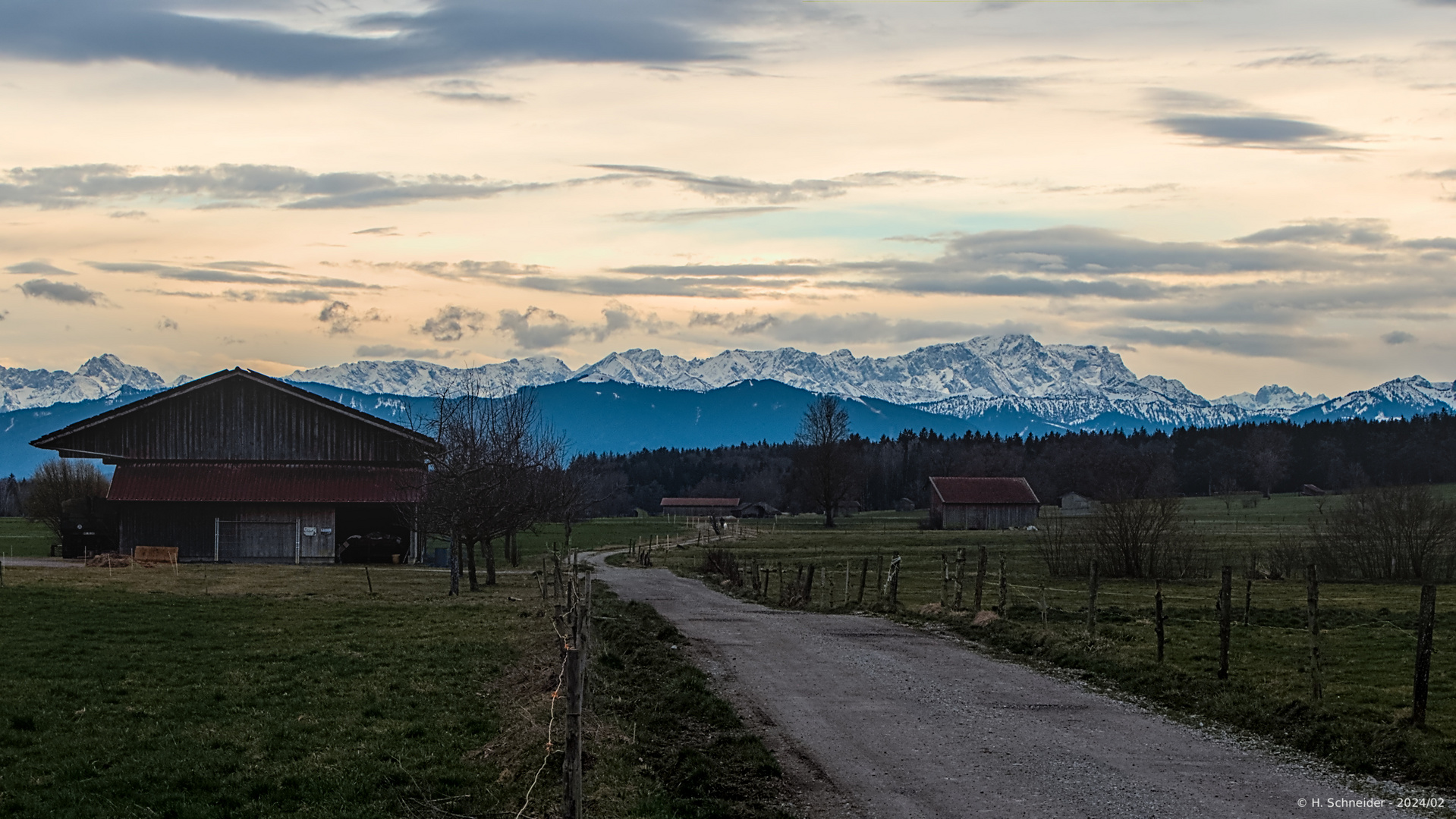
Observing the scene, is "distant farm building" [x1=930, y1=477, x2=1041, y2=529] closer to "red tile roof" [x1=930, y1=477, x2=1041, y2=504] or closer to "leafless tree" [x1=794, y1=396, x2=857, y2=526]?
"red tile roof" [x1=930, y1=477, x2=1041, y2=504]

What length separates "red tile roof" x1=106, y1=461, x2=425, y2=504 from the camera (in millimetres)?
56406

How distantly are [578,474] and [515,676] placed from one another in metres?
81.8

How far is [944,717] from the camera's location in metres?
16.4

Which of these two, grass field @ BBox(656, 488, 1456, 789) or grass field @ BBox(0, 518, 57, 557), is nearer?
grass field @ BBox(656, 488, 1456, 789)

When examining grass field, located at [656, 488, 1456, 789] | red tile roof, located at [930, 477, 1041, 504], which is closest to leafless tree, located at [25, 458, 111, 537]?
grass field, located at [656, 488, 1456, 789]

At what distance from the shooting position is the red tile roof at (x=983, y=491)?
116 metres

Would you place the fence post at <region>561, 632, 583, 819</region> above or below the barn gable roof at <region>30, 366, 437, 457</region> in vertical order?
below

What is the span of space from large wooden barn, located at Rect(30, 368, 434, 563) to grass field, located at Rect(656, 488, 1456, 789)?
1604 cm

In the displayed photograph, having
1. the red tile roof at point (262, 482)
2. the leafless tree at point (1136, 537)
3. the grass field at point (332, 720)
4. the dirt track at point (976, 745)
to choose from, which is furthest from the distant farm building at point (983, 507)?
the dirt track at point (976, 745)

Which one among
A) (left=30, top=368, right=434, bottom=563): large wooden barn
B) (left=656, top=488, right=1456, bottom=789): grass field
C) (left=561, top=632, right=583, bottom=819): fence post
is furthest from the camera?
(left=30, top=368, right=434, bottom=563): large wooden barn

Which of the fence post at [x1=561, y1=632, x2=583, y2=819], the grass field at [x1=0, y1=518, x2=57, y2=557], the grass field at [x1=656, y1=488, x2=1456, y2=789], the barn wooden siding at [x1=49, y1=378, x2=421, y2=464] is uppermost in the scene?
the barn wooden siding at [x1=49, y1=378, x2=421, y2=464]

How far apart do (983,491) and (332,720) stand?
4172 inches

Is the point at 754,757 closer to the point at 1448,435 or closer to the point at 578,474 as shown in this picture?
the point at 578,474

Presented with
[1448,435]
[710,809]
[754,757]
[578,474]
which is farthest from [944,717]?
[1448,435]
